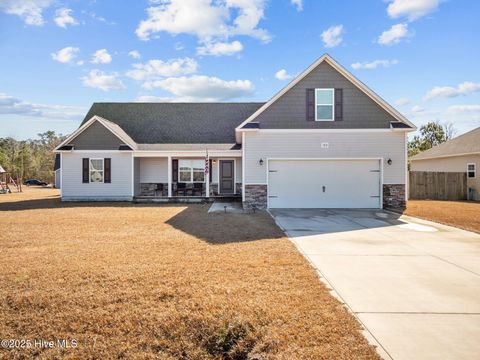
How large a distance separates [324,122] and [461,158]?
14592mm

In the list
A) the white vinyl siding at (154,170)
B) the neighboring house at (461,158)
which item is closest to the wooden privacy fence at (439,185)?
the neighboring house at (461,158)

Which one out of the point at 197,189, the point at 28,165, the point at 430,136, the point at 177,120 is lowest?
the point at 197,189

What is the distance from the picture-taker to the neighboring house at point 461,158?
69.8ft

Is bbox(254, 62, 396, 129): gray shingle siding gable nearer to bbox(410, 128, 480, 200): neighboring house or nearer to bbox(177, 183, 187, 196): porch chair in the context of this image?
bbox(177, 183, 187, 196): porch chair

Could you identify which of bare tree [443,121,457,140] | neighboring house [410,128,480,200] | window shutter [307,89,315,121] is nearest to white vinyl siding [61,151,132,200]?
window shutter [307,89,315,121]

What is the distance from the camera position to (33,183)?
41938mm

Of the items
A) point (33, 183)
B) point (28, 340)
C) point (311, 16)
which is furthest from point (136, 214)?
point (33, 183)

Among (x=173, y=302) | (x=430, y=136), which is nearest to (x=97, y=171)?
(x=173, y=302)

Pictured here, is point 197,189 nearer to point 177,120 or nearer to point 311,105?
point 177,120

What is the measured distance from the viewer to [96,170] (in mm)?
18234

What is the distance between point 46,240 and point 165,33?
47.5 ft

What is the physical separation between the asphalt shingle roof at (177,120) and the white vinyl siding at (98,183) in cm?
230

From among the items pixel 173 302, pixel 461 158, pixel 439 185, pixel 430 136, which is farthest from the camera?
pixel 430 136

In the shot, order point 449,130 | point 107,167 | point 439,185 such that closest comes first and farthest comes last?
point 107,167 < point 439,185 < point 449,130
